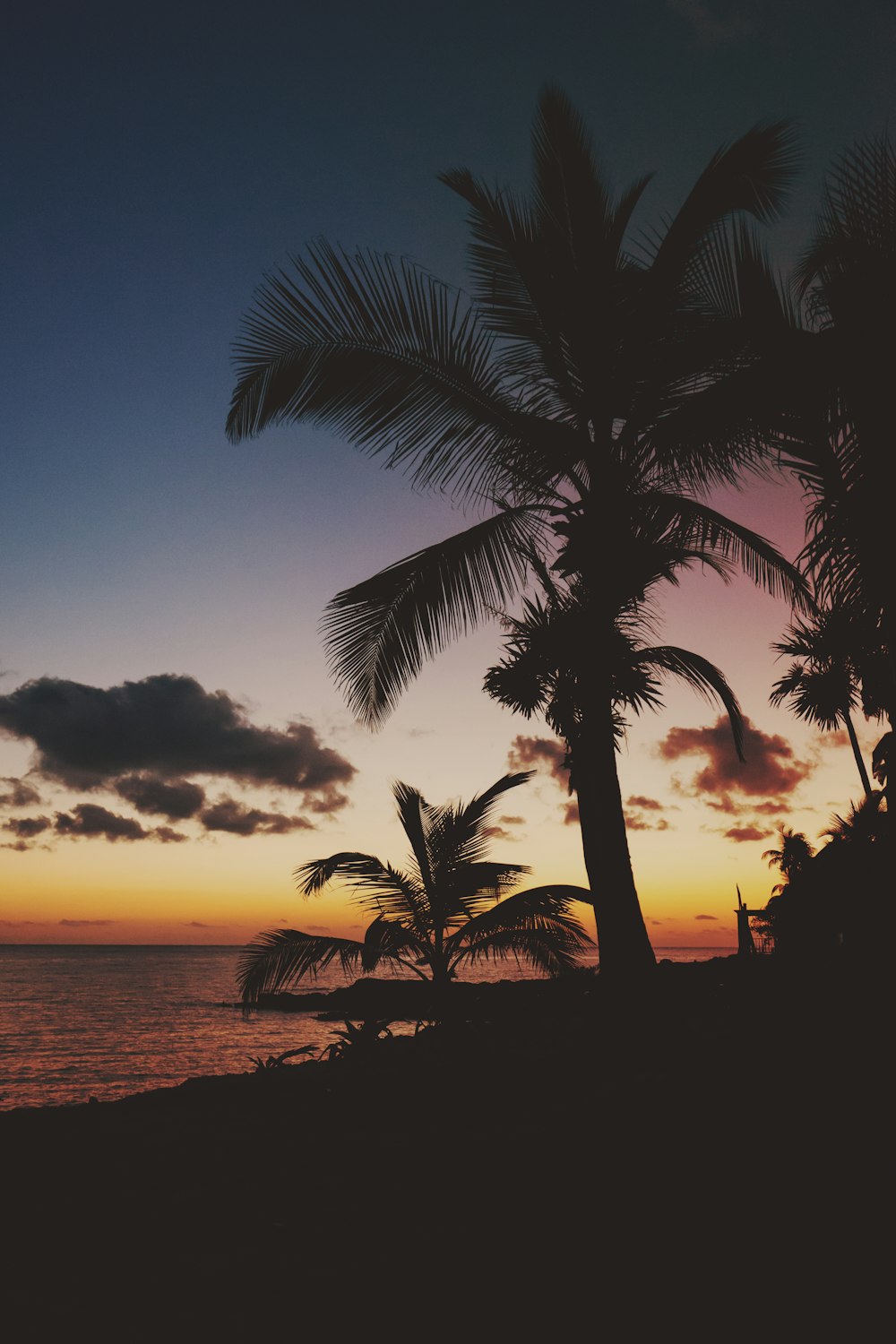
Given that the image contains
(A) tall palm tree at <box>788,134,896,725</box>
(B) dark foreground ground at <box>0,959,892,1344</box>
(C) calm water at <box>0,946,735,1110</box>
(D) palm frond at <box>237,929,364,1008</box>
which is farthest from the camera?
(C) calm water at <box>0,946,735,1110</box>

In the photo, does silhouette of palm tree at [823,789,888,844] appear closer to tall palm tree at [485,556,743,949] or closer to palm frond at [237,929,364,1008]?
tall palm tree at [485,556,743,949]

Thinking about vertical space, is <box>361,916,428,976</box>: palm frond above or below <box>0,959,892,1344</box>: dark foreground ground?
above

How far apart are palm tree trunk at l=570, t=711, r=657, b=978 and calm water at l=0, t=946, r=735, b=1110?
159 inches

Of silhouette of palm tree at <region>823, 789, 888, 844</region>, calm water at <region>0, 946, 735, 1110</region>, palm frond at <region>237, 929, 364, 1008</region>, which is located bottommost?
calm water at <region>0, 946, 735, 1110</region>

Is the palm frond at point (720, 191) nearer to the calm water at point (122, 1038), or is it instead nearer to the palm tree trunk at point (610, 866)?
the palm tree trunk at point (610, 866)

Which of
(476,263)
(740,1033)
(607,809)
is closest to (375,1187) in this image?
(740,1033)

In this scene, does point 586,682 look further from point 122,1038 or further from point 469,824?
point 122,1038

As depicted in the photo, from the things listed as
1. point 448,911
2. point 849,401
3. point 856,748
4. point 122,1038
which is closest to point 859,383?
Result: point 849,401

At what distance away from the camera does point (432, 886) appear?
32.6ft

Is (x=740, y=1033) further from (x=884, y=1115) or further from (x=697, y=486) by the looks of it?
(x=697, y=486)

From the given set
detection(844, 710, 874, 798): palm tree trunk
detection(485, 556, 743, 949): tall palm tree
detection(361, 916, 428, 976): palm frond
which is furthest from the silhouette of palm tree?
detection(844, 710, 874, 798): palm tree trunk

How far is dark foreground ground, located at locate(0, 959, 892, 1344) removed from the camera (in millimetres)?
2562

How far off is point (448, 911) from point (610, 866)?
348 cm

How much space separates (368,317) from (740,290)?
3069mm
